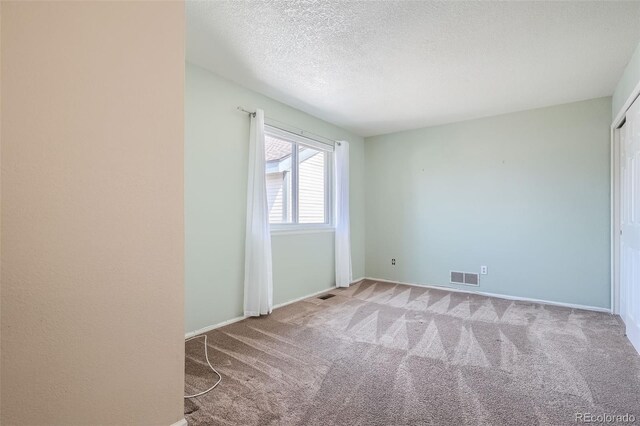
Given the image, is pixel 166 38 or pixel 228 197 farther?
pixel 228 197

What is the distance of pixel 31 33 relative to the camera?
3.43ft

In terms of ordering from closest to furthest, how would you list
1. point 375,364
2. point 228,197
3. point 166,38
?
point 166,38 < point 375,364 < point 228,197

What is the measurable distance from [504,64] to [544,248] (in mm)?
2393

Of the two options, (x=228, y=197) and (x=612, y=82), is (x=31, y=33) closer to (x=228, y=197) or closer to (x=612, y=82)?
(x=228, y=197)

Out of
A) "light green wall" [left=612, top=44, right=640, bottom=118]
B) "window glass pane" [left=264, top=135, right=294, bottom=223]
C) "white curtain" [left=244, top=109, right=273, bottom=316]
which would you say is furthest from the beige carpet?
"light green wall" [left=612, top=44, right=640, bottom=118]

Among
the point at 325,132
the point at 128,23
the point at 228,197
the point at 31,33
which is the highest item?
the point at 325,132

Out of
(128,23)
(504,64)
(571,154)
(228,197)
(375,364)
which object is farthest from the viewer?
(571,154)

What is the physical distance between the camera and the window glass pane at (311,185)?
4.18 metres

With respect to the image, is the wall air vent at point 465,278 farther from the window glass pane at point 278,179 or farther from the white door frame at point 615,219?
the window glass pane at point 278,179

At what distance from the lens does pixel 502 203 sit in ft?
13.6

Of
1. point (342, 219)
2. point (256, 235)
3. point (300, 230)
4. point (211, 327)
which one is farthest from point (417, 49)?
point (211, 327)

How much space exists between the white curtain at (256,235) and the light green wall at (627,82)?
3295 mm

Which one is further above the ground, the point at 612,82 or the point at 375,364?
the point at 612,82

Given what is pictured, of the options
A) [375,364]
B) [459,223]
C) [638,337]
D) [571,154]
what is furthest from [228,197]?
[571,154]
